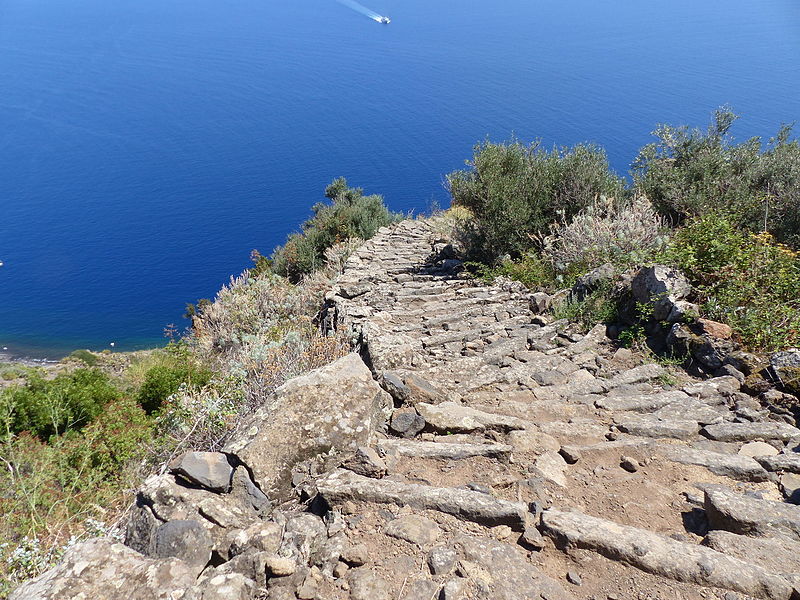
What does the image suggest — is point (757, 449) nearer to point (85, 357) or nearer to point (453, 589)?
point (453, 589)

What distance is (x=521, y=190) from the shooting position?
35.0 ft

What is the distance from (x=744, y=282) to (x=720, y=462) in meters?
2.94

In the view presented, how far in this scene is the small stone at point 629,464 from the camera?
381cm

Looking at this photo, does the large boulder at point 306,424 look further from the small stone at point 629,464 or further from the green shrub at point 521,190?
the green shrub at point 521,190

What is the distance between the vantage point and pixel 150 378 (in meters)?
11.0

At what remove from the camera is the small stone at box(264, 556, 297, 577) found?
2701 mm

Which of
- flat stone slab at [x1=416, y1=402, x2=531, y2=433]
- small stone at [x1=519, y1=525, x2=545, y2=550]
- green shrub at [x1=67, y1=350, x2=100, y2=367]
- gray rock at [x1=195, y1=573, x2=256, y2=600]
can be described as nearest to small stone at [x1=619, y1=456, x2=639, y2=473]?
flat stone slab at [x1=416, y1=402, x2=531, y2=433]

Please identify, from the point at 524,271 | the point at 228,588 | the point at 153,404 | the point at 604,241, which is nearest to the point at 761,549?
the point at 228,588

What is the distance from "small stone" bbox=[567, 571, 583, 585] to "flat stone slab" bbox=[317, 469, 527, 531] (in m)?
0.38

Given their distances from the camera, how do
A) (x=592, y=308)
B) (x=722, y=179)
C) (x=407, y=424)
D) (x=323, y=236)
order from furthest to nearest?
1. (x=323, y=236)
2. (x=722, y=179)
3. (x=592, y=308)
4. (x=407, y=424)

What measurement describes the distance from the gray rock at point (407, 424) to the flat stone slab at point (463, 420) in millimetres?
65

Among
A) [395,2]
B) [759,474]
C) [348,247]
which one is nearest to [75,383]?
[348,247]

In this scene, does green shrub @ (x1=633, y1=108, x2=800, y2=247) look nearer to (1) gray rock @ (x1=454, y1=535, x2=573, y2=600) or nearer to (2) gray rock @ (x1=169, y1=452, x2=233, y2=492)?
(1) gray rock @ (x1=454, y1=535, x2=573, y2=600)

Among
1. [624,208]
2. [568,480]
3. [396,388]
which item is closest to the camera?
[568,480]
